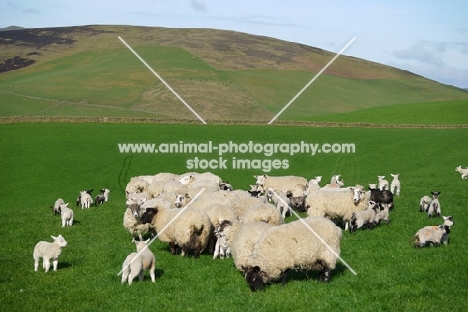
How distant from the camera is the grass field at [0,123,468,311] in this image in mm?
11234

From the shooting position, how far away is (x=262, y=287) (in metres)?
12.0

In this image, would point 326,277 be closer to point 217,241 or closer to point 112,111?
point 217,241

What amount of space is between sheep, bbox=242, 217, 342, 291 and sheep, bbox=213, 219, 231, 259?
7.56 feet

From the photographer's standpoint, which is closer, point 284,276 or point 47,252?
point 284,276

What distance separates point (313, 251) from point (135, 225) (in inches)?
283

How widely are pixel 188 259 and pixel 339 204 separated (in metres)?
6.21

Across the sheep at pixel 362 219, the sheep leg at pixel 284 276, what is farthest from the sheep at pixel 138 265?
the sheep at pixel 362 219

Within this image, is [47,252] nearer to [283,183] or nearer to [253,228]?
[253,228]

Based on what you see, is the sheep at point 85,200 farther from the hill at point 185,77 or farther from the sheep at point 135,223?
the hill at point 185,77

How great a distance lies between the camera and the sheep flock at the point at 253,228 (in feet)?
40.6

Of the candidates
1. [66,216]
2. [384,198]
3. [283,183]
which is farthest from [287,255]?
[283,183]

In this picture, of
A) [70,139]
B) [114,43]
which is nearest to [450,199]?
[70,139]

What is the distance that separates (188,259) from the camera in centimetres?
1495

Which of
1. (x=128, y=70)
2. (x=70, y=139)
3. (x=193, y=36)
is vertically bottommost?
(x=70, y=139)
